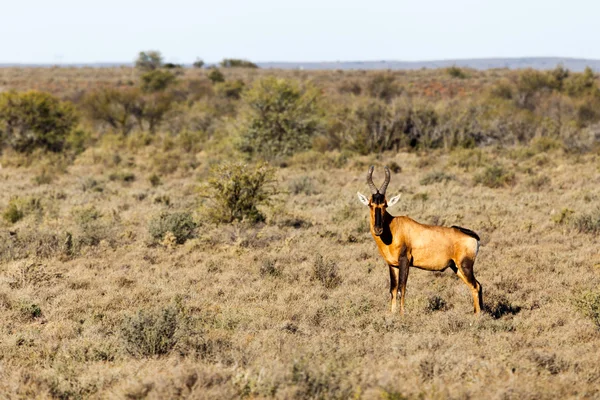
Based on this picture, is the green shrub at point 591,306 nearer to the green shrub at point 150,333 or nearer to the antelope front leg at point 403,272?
the antelope front leg at point 403,272

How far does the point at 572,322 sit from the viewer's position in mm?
7160

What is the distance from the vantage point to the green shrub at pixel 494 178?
18.2 metres

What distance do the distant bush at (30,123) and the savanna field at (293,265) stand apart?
10 cm

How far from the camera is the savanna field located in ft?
18.1

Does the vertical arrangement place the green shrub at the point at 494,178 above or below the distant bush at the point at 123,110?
below

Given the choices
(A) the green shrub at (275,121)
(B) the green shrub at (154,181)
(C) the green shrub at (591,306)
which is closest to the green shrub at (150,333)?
(C) the green shrub at (591,306)

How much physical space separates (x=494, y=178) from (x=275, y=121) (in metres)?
10.8

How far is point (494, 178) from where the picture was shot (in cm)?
1841

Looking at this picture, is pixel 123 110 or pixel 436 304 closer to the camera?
pixel 436 304

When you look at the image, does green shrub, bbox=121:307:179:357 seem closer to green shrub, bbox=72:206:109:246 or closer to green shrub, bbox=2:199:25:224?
green shrub, bbox=72:206:109:246

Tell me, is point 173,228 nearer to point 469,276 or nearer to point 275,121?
point 469,276

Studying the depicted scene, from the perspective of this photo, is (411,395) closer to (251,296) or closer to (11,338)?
(251,296)

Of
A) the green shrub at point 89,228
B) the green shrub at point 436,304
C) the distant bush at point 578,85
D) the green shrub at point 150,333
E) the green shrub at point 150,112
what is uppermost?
the distant bush at point 578,85

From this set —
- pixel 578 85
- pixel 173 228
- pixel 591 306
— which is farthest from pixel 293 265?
pixel 578 85
